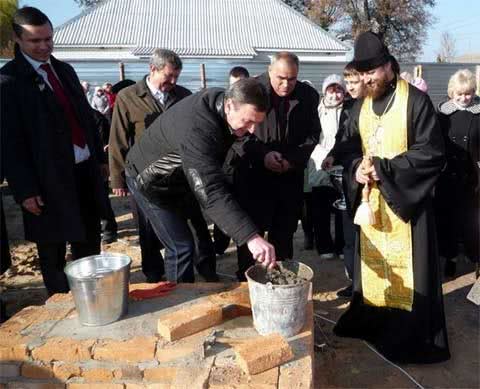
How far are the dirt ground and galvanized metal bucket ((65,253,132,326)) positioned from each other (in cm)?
133

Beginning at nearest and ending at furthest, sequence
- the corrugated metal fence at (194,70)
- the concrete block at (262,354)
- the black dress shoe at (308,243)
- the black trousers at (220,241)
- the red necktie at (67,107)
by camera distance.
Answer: the concrete block at (262,354), the red necktie at (67,107), the black trousers at (220,241), the black dress shoe at (308,243), the corrugated metal fence at (194,70)

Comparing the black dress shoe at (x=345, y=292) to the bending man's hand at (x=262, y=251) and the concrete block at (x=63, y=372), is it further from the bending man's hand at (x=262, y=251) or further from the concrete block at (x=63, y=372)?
the concrete block at (x=63, y=372)

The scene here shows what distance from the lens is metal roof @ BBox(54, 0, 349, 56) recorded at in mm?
27578

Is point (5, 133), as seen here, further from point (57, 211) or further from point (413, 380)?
point (413, 380)

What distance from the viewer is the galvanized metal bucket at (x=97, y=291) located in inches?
108

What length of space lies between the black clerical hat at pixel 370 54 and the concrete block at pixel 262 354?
5.83 feet

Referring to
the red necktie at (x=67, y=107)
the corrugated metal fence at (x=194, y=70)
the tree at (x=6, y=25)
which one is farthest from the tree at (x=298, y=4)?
the red necktie at (x=67, y=107)

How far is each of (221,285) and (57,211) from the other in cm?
128

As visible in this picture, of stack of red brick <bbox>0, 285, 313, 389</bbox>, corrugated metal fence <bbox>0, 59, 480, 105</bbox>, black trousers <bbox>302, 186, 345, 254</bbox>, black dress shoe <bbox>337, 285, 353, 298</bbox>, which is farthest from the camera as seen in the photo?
corrugated metal fence <bbox>0, 59, 480, 105</bbox>

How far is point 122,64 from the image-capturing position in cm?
1377

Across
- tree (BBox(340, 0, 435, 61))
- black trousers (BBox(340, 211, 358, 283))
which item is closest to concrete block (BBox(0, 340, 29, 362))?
black trousers (BBox(340, 211, 358, 283))

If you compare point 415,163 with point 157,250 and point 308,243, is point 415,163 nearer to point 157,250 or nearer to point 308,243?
point 157,250

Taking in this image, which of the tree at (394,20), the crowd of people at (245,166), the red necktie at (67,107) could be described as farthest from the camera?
the tree at (394,20)

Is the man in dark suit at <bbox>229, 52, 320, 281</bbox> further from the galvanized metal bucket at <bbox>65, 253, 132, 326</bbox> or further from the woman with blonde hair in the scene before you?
the galvanized metal bucket at <bbox>65, 253, 132, 326</bbox>
